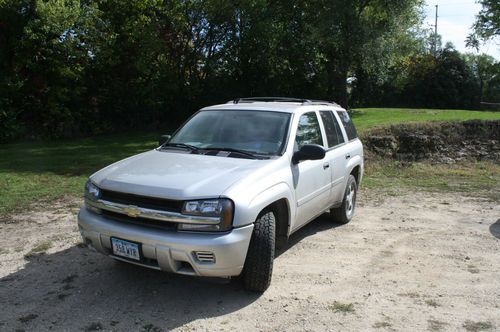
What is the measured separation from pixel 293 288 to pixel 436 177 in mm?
8161

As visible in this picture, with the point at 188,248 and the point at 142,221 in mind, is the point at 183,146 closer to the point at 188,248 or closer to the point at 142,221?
the point at 142,221

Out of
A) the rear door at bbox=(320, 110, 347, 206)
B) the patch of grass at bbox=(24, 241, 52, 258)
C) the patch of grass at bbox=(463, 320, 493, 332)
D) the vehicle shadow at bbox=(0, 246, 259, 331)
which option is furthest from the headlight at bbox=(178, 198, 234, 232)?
the patch of grass at bbox=(24, 241, 52, 258)

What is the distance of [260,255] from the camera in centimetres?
426

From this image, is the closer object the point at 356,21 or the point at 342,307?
the point at 342,307

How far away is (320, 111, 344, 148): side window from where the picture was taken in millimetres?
6250

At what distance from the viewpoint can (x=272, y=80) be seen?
73.7ft

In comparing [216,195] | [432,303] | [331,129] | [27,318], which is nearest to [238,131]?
[216,195]

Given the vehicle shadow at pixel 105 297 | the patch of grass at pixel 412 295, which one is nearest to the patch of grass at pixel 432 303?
the patch of grass at pixel 412 295

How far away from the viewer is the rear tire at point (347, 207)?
6.83 m

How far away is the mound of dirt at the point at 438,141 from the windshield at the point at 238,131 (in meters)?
9.04

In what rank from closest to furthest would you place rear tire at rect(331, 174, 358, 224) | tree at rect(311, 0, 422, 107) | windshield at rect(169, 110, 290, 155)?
windshield at rect(169, 110, 290, 155), rear tire at rect(331, 174, 358, 224), tree at rect(311, 0, 422, 107)

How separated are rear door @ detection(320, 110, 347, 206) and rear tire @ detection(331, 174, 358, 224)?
236 millimetres

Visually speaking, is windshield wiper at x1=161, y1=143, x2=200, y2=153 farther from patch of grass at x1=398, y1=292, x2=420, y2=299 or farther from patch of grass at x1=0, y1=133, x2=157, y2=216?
patch of grass at x1=0, y1=133, x2=157, y2=216

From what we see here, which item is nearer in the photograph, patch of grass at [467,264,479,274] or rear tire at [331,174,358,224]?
patch of grass at [467,264,479,274]
